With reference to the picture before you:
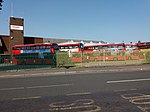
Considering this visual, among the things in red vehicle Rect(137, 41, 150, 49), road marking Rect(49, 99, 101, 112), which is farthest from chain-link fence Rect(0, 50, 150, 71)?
red vehicle Rect(137, 41, 150, 49)

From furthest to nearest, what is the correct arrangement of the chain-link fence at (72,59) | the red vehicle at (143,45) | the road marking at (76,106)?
the red vehicle at (143,45), the chain-link fence at (72,59), the road marking at (76,106)

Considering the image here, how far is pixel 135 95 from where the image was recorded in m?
7.17

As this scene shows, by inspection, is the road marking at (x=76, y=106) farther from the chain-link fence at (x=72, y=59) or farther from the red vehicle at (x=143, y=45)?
the red vehicle at (x=143, y=45)

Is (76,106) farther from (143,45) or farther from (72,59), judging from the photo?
(143,45)

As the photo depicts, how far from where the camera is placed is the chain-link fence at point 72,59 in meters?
23.4

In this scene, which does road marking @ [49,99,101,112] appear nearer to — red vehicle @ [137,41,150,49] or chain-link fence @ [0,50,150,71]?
chain-link fence @ [0,50,150,71]

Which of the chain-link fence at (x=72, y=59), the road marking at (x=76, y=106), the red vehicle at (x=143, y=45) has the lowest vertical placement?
the road marking at (x=76, y=106)

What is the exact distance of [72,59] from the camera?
24.3 meters

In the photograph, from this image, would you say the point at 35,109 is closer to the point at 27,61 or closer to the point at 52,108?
the point at 52,108

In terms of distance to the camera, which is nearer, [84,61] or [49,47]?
[84,61]

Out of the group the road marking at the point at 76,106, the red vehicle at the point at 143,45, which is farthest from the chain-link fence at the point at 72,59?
the red vehicle at the point at 143,45

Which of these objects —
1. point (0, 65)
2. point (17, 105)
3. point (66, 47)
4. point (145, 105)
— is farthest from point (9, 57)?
point (145, 105)

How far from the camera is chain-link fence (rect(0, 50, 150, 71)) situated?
23.4 m

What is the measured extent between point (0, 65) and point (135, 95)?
19.4 meters
